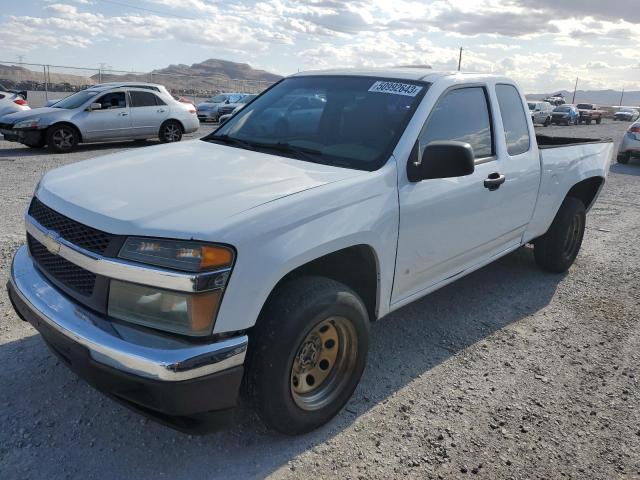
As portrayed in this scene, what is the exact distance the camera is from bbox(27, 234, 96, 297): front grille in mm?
2486

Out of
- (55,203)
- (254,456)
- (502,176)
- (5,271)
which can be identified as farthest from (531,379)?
(5,271)

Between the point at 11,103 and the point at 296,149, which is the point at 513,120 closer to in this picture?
the point at 296,149

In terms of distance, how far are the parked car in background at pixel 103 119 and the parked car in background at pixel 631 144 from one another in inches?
453

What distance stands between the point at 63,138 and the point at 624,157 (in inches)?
553

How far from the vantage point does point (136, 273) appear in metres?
2.28

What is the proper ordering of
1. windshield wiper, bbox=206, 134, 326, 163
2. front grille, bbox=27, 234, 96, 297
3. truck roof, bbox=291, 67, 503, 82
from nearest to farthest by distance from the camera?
front grille, bbox=27, 234, 96, 297 → windshield wiper, bbox=206, 134, 326, 163 → truck roof, bbox=291, 67, 503, 82

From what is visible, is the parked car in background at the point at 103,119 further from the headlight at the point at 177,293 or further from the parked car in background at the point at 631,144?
the parked car in background at the point at 631,144

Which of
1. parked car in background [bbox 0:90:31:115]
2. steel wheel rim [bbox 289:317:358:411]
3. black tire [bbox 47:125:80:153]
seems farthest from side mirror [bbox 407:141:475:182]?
parked car in background [bbox 0:90:31:115]

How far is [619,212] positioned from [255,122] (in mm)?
6898

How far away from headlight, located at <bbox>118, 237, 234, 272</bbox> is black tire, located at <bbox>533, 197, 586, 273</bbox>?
3.87 meters

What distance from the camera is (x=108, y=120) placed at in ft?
42.7

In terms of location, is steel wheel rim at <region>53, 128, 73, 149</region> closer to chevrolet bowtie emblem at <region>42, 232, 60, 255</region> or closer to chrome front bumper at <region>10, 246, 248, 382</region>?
chevrolet bowtie emblem at <region>42, 232, 60, 255</region>

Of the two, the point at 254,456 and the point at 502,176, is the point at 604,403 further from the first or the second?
the point at 254,456

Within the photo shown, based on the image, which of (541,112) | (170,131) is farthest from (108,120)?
(541,112)
